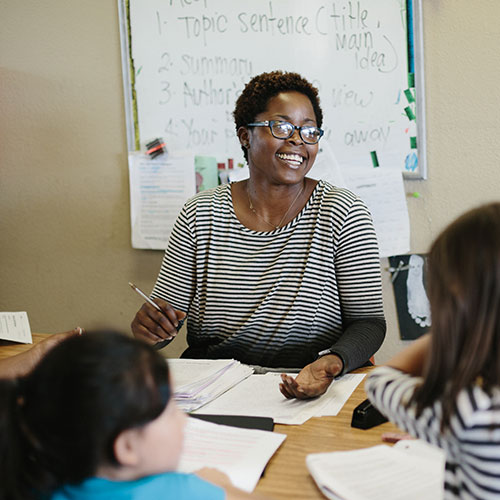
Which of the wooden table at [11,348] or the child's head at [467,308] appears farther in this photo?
the wooden table at [11,348]

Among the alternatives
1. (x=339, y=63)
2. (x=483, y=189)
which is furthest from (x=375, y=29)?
(x=483, y=189)

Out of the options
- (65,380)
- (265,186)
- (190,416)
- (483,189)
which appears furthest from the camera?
(483,189)

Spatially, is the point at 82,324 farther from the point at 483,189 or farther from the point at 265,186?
the point at 483,189

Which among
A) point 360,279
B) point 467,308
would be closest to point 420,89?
point 360,279

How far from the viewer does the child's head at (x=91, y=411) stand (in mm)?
693

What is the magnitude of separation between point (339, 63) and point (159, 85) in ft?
2.27

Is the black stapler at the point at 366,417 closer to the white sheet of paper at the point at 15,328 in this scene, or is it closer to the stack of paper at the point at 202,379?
the stack of paper at the point at 202,379

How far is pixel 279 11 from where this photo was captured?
2.28 m

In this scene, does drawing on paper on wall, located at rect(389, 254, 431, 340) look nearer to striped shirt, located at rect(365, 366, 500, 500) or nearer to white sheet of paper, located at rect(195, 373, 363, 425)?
white sheet of paper, located at rect(195, 373, 363, 425)

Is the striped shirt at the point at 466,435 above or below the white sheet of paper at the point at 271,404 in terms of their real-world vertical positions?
above

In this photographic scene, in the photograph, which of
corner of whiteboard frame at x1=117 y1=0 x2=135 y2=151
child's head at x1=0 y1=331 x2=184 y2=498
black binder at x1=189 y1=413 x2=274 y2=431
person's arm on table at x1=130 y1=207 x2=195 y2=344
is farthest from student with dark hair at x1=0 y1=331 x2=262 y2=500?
corner of whiteboard frame at x1=117 y1=0 x2=135 y2=151

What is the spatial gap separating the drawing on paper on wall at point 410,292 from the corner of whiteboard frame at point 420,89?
30cm

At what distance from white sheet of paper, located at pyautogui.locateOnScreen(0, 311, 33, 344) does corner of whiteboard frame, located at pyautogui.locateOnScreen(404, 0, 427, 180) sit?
136cm

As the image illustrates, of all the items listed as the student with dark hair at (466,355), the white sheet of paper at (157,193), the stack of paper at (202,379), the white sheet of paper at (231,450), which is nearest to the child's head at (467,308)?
the student with dark hair at (466,355)
